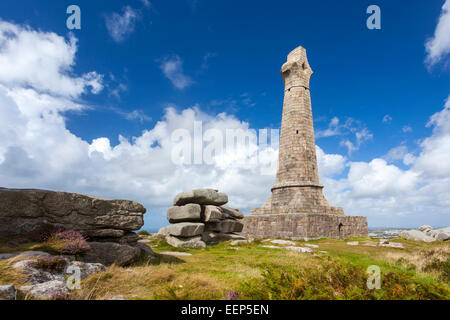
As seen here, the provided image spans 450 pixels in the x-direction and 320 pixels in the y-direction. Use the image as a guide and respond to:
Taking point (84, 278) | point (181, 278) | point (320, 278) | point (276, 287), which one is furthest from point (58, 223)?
point (320, 278)

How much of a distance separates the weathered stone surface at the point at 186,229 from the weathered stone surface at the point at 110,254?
20.8 feet

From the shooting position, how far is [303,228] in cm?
1950

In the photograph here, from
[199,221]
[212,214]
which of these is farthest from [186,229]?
[212,214]

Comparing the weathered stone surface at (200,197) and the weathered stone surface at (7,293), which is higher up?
the weathered stone surface at (200,197)

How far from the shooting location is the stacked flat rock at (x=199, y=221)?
15117 millimetres

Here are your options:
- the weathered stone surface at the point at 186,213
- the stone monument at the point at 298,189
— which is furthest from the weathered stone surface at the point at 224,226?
the stone monument at the point at 298,189

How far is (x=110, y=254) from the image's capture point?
8016 mm

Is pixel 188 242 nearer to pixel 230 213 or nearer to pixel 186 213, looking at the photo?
pixel 186 213

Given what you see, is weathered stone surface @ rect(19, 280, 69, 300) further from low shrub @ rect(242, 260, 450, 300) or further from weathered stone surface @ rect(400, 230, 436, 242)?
weathered stone surface @ rect(400, 230, 436, 242)

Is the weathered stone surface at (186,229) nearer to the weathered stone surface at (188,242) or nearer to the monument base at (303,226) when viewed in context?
the weathered stone surface at (188,242)

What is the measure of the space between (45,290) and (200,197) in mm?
11860

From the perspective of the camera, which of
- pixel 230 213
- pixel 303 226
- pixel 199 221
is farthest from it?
pixel 303 226

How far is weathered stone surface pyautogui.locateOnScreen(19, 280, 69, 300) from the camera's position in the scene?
4.63m
